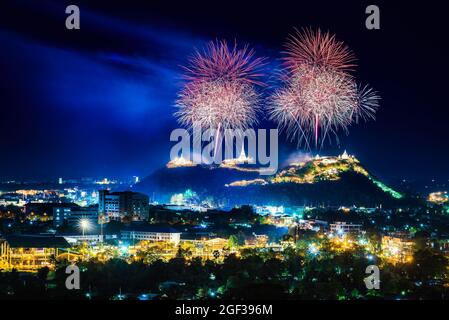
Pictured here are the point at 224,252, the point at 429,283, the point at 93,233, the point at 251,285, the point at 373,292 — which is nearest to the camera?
the point at 251,285

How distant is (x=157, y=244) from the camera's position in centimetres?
1600

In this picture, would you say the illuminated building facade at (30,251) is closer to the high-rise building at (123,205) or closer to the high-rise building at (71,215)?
the high-rise building at (71,215)

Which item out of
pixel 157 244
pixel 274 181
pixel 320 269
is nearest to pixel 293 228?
pixel 157 244

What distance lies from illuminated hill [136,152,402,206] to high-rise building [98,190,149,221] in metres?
6.95

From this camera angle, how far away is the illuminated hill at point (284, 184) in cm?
3150

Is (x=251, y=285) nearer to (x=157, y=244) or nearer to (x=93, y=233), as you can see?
(x=157, y=244)

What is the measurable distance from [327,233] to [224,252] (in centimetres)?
597

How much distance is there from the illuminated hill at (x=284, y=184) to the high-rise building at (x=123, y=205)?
274 inches

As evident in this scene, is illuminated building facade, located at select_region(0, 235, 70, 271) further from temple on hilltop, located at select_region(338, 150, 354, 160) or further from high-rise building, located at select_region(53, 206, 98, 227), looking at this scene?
temple on hilltop, located at select_region(338, 150, 354, 160)

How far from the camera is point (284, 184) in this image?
32406mm

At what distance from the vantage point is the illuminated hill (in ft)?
103

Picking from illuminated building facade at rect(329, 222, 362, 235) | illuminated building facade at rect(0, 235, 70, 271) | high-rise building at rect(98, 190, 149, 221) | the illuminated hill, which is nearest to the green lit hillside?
the illuminated hill

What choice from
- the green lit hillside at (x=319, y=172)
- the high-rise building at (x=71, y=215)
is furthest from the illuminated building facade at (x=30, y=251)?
the green lit hillside at (x=319, y=172)

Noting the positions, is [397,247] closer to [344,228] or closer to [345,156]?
[344,228]
